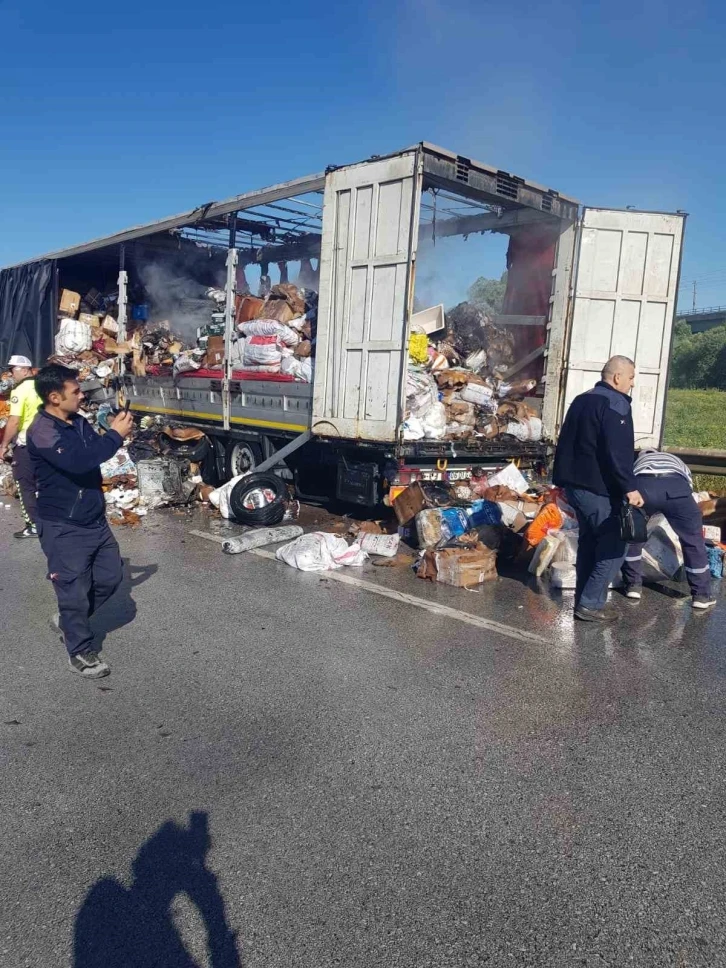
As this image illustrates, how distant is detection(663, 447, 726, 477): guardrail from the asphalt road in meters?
4.12

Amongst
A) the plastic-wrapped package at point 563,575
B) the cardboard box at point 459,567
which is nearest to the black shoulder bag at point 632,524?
the plastic-wrapped package at point 563,575

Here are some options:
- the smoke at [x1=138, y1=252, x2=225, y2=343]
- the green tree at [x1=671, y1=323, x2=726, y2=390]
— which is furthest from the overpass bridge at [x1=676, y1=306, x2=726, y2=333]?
the smoke at [x1=138, y1=252, x2=225, y2=343]

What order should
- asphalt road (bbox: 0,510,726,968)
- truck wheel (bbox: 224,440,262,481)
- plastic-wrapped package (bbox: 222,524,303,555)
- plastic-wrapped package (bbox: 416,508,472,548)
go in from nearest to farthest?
asphalt road (bbox: 0,510,726,968) → plastic-wrapped package (bbox: 416,508,472,548) → plastic-wrapped package (bbox: 222,524,303,555) → truck wheel (bbox: 224,440,262,481)

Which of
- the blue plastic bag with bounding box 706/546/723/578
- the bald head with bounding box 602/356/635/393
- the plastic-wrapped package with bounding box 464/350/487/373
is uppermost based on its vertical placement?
the plastic-wrapped package with bounding box 464/350/487/373

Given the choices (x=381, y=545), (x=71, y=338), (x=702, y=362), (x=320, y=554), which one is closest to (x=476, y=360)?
(x=381, y=545)

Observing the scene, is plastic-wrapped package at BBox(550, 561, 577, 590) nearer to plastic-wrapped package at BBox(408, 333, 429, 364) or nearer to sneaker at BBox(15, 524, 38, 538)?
plastic-wrapped package at BBox(408, 333, 429, 364)

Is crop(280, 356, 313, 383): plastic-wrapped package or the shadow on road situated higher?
crop(280, 356, 313, 383): plastic-wrapped package

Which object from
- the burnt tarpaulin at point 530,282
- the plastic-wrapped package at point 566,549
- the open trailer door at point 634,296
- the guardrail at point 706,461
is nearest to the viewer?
the plastic-wrapped package at point 566,549

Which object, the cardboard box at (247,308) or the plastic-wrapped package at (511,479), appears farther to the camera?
the cardboard box at (247,308)

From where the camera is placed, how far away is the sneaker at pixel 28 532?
7926mm

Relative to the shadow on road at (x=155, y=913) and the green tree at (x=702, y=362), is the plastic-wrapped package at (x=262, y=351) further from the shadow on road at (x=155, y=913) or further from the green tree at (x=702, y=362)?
the green tree at (x=702, y=362)

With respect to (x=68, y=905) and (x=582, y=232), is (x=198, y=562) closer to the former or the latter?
(x=68, y=905)

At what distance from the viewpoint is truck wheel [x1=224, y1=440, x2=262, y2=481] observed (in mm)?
9469

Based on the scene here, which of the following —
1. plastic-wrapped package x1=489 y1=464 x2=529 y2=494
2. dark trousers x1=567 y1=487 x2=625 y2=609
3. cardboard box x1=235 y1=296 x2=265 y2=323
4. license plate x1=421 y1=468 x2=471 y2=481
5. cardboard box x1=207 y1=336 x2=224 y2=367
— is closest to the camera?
dark trousers x1=567 y1=487 x2=625 y2=609
